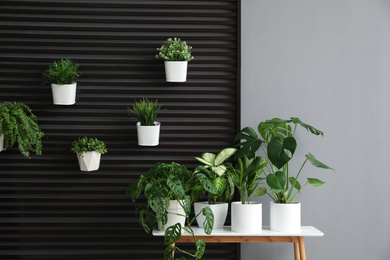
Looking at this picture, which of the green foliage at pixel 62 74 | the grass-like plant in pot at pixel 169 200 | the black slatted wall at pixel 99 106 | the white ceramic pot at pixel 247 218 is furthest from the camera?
the black slatted wall at pixel 99 106

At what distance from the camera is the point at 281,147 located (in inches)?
107

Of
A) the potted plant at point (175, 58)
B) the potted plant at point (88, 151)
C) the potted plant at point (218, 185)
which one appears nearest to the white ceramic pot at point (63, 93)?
the potted plant at point (88, 151)

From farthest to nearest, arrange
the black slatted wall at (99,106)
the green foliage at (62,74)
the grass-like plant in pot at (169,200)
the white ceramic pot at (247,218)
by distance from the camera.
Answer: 1. the black slatted wall at (99,106)
2. the green foliage at (62,74)
3. the white ceramic pot at (247,218)
4. the grass-like plant in pot at (169,200)

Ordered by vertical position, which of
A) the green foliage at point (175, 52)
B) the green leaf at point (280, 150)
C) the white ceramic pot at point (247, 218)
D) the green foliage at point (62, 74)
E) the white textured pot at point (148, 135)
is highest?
the green foliage at point (175, 52)

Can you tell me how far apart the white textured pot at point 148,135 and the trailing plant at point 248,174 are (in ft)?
1.78

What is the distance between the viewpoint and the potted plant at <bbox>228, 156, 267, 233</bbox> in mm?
2791

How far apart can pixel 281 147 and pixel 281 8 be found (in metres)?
1.07

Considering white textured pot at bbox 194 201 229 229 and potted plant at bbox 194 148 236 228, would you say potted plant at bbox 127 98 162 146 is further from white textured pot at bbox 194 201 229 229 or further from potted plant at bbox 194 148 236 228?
white textured pot at bbox 194 201 229 229

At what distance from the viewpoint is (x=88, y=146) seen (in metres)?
2.94

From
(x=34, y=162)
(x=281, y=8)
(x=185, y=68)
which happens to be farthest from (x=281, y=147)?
(x=34, y=162)

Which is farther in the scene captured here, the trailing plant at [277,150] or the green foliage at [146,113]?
the green foliage at [146,113]

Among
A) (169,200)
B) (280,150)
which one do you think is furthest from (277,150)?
(169,200)

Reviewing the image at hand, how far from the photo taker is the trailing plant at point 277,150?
2.70 metres

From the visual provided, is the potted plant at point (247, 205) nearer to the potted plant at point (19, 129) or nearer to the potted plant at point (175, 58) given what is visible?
the potted plant at point (175, 58)
